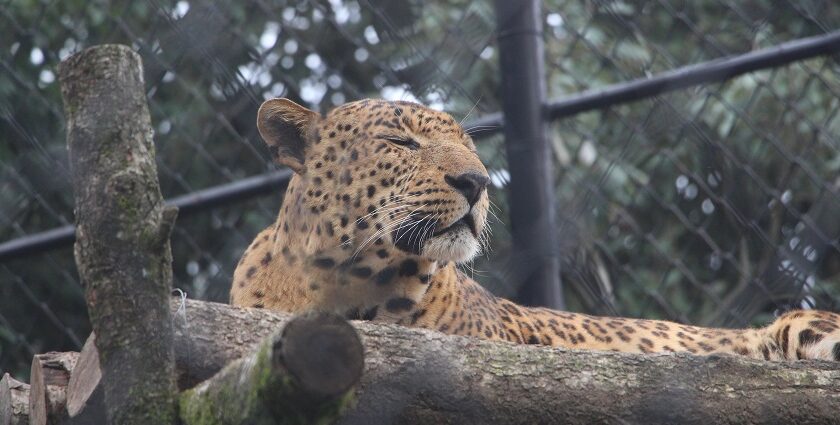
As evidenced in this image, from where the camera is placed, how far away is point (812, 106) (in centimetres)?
661

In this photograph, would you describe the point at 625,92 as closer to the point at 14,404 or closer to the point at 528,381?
the point at 528,381

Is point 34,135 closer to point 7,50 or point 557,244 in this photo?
point 7,50

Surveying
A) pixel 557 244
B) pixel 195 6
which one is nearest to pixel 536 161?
pixel 557 244

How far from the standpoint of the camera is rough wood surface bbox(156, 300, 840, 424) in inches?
93.2

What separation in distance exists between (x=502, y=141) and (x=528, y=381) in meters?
2.52

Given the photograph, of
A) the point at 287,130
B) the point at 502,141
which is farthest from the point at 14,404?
the point at 502,141

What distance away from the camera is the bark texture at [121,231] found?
7.11ft

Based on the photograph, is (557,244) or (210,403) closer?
(210,403)

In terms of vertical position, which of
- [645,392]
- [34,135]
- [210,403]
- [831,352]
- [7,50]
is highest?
[7,50]

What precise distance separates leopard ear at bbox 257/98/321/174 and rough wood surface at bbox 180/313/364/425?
2359mm

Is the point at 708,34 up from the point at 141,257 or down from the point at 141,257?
up

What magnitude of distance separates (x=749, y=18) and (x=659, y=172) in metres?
1.07

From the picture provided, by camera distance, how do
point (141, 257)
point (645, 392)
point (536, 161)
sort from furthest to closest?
point (536, 161)
point (645, 392)
point (141, 257)

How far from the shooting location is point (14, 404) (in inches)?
110
